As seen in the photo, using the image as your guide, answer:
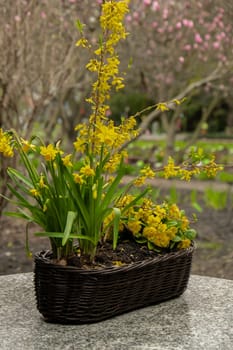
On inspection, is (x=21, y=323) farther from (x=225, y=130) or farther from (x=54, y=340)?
(x=225, y=130)

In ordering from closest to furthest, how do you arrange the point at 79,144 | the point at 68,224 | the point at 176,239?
the point at 68,224 → the point at 79,144 → the point at 176,239

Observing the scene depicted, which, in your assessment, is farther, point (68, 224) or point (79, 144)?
point (79, 144)

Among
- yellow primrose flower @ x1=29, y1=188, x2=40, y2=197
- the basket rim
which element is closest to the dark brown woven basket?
the basket rim

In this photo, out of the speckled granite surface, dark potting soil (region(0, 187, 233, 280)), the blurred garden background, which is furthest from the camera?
dark potting soil (region(0, 187, 233, 280))

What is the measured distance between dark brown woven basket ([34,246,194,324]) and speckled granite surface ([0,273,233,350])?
0.04m

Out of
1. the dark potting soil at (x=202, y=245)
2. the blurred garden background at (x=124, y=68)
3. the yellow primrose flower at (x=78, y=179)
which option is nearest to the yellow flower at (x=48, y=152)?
the yellow primrose flower at (x=78, y=179)

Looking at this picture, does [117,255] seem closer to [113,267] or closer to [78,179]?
[113,267]

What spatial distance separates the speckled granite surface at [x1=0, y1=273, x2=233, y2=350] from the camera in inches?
104

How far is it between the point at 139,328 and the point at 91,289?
0.25 meters

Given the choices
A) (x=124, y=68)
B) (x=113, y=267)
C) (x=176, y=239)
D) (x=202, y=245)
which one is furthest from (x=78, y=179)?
(x=124, y=68)

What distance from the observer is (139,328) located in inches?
112

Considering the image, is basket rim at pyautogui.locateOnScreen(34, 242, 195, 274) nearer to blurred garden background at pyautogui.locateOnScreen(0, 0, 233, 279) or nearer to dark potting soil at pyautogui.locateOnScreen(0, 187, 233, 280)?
blurred garden background at pyautogui.locateOnScreen(0, 0, 233, 279)

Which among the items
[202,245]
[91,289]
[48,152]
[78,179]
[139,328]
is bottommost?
[202,245]

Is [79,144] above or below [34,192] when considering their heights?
above
